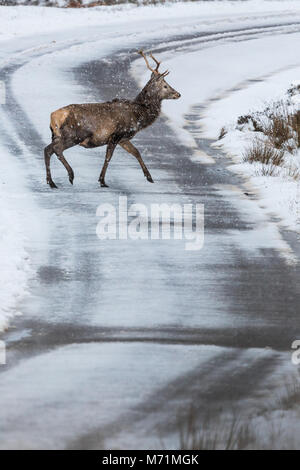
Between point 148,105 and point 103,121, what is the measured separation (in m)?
0.83

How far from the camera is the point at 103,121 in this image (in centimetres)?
1248

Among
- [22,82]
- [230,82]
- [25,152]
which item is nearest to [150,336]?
[25,152]

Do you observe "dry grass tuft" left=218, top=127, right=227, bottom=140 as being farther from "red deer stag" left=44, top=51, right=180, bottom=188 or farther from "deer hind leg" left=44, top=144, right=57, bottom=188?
"deer hind leg" left=44, top=144, right=57, bottom=188

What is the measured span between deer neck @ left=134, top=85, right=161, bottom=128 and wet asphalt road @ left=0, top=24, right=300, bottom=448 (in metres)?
0.97

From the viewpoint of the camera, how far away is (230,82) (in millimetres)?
23484

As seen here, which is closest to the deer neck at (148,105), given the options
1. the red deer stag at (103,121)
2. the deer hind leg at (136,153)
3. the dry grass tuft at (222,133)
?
the red deer stag at (103,121)

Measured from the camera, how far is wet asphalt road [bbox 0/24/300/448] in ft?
20.2

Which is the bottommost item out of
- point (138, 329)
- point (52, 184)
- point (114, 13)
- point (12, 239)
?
point (114, 13)

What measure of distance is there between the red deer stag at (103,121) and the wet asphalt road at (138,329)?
607 mm

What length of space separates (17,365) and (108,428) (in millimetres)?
1320

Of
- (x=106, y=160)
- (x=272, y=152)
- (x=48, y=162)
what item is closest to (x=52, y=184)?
(x=48, y=162)

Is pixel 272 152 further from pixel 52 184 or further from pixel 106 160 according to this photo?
pixel 52 184

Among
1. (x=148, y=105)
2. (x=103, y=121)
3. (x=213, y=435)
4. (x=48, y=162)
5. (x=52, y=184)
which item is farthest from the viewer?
(x=148, y=105)

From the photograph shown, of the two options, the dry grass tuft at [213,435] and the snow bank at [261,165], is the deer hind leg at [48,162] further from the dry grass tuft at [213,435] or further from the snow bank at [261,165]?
the dry grass tuft at [213,435]
